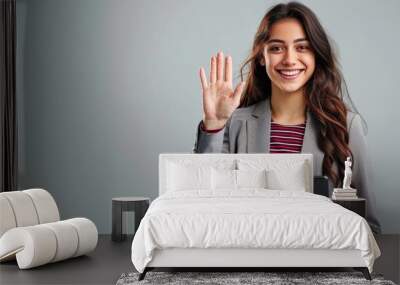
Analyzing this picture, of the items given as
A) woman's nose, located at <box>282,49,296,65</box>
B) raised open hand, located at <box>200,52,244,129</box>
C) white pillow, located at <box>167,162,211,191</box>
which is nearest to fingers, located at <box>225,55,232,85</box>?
raised open hand, located at <box>200,52,244,129</box>

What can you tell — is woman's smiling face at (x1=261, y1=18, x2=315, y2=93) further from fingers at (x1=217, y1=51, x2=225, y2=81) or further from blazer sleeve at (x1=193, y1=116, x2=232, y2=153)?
blazer sleeve at (x1=193, y1=116, x2=232, y2=153)

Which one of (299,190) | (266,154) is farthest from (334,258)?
(266,154)

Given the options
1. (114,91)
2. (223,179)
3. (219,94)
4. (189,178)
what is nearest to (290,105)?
(219,94)

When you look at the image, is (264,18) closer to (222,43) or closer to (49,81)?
(222,43)

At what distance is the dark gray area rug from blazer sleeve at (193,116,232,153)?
85.0 inches

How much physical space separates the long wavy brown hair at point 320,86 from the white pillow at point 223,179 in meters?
1.00

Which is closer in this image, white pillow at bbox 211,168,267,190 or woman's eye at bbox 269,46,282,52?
white pillow at bbox 211,168,267,190

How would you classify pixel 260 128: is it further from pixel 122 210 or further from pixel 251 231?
pixel 251 231

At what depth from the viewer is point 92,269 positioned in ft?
17.6

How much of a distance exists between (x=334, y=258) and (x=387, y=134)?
2.64 m

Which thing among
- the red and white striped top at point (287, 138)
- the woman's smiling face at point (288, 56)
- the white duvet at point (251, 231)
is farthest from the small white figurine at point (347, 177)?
the white duvet at point (251, 231)

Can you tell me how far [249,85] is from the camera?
23.4 feet

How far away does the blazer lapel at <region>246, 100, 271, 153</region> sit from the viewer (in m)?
7.04

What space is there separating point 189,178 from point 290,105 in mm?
1383
